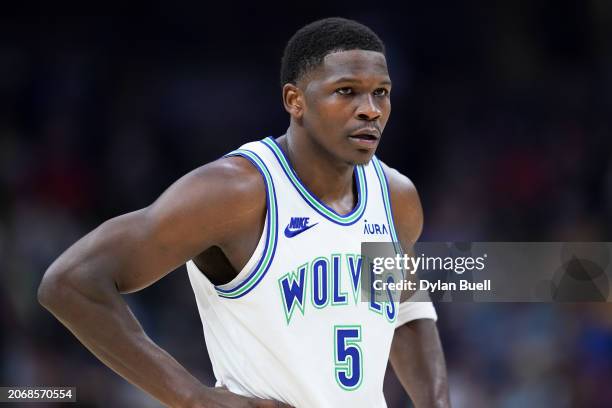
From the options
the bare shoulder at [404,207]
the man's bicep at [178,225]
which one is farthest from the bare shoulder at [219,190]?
the bare shoulder at [404,207]

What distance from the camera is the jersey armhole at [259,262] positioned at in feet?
11.3

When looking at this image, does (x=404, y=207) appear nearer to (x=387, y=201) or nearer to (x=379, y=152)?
(x=387, y=201)

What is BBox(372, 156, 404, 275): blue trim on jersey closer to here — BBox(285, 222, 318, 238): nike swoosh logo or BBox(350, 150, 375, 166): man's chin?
BBox(350, 150, 375, 166): man's chin

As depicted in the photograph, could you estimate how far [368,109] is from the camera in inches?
140

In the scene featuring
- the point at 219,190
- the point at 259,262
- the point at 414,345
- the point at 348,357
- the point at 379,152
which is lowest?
the point at 348,357

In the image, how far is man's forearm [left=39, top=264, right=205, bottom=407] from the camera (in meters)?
3.17

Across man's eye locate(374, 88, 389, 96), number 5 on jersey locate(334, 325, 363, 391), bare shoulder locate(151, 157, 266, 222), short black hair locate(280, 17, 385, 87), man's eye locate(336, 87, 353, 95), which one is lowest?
number 5 on jersey locate(334, 325, 363, 391)

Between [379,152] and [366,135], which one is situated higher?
[379,152]

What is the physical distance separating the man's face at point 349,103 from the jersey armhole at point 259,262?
0.34 meters

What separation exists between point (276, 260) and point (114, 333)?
67 cm

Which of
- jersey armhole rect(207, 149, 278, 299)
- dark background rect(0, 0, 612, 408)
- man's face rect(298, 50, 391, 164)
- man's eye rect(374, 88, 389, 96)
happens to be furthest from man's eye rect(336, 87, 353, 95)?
dark background rect(0, 0, 612, 408)
